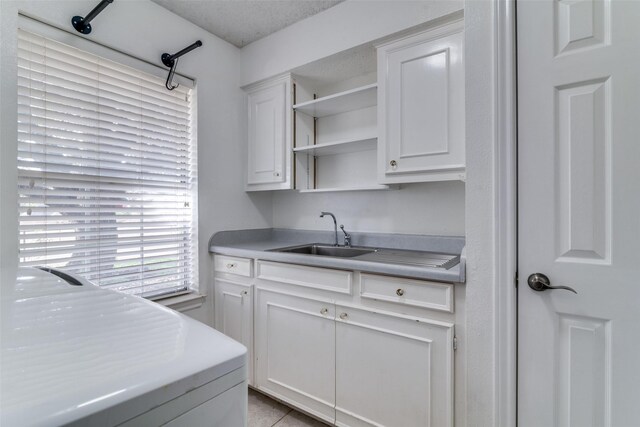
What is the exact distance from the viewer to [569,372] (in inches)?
43.0

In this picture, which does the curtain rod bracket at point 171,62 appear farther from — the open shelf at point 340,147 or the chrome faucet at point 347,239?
the chrome faucet at point 347,239

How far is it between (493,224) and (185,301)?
192 cm

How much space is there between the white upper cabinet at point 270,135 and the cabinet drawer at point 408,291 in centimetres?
105

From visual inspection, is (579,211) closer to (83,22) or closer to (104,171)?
(104,171)

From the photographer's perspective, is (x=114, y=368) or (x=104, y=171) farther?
(x=104, y=171)

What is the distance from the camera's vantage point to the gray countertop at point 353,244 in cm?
133

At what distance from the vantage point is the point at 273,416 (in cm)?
182

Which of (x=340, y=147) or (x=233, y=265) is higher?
(x=340, y=147)

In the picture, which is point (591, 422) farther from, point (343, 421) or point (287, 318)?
point (287, 318)

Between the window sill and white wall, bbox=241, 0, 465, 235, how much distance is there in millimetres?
967

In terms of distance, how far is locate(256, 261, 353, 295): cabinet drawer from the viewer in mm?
1588

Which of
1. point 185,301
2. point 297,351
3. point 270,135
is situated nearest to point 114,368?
point 297,351

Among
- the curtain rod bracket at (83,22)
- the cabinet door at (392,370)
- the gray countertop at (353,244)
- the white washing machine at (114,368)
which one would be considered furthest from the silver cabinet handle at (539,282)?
the curtain rod bracket at (83,22)

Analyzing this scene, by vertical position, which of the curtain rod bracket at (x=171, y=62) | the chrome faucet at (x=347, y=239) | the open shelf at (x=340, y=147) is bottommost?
the chrome faucet at (x=347, y=239)
